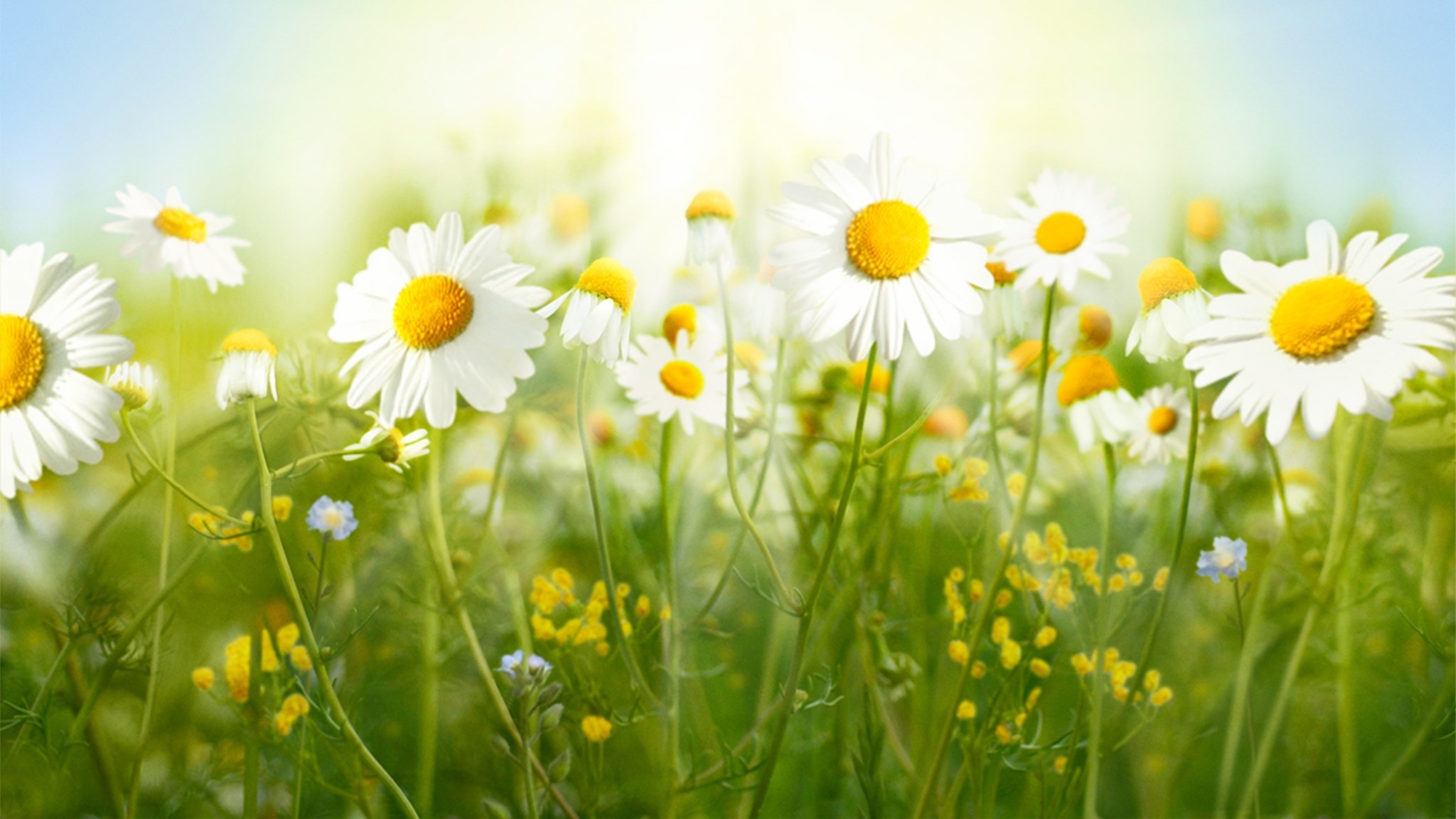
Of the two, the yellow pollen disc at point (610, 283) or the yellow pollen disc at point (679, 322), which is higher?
the yellow pollen disc at point (610, 283)

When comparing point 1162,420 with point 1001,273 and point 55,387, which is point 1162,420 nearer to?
point 1001,273

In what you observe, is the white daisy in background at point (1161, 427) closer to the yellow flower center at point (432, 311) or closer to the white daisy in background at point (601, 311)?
the white daisy in background at point (601, 311)

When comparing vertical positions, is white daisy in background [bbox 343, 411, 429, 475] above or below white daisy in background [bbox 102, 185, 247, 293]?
below

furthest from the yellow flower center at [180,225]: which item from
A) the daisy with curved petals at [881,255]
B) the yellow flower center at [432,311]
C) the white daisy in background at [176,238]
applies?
the daisy with curved petals at [881,255]

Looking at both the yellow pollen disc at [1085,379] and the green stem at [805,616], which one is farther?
the yellow pollen disc at [1085,379]

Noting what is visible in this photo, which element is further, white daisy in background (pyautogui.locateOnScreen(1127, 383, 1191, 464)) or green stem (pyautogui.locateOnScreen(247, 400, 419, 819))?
white daisy in background (pyautogui.locateOnScreen(1127, 383, 1191, 464))

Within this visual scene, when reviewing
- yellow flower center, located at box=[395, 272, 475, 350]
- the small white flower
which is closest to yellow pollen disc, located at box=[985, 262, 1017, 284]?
the small white flower

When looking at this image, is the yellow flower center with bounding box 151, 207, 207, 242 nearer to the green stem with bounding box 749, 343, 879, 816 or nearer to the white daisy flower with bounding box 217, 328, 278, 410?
the white daisy flower with bounding box 217, 328, 278, 410

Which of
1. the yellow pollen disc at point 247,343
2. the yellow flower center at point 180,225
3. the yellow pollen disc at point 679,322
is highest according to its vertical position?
the yellow flower center at point 180,225
